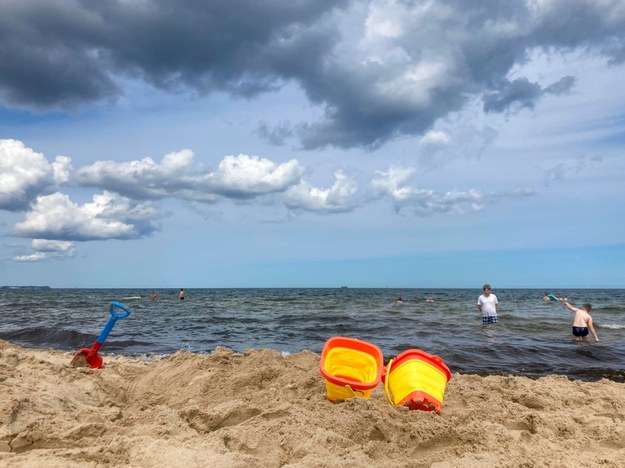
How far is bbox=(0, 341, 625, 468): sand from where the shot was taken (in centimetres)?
275

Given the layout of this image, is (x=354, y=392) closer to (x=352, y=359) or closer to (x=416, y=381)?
(x=416, y=381)

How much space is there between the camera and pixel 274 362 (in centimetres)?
528

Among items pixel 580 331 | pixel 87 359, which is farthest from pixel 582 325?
pixel 87 359

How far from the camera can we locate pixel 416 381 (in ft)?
12.6

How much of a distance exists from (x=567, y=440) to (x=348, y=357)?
6.04ft

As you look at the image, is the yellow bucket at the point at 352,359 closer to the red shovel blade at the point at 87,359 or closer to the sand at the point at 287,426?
the sand at the point at 287,426

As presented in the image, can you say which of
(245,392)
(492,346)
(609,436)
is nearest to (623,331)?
(492,346)

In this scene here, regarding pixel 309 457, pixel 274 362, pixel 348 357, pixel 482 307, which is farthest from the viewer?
pixel 482 307

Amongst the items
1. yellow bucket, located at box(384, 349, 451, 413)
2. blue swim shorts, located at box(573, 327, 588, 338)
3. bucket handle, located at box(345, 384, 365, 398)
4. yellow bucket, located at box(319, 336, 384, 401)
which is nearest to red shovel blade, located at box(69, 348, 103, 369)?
yellow bucket, located at box(319, 336, 384, 401)

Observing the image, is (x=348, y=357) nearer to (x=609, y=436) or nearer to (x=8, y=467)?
(x=609, y=436)

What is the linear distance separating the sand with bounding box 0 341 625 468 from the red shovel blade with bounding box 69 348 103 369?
34.1 inches

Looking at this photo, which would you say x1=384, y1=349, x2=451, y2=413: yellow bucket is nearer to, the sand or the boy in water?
the sand

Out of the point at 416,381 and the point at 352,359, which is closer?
the point at 416,381

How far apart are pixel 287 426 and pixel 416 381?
4.08 ft
